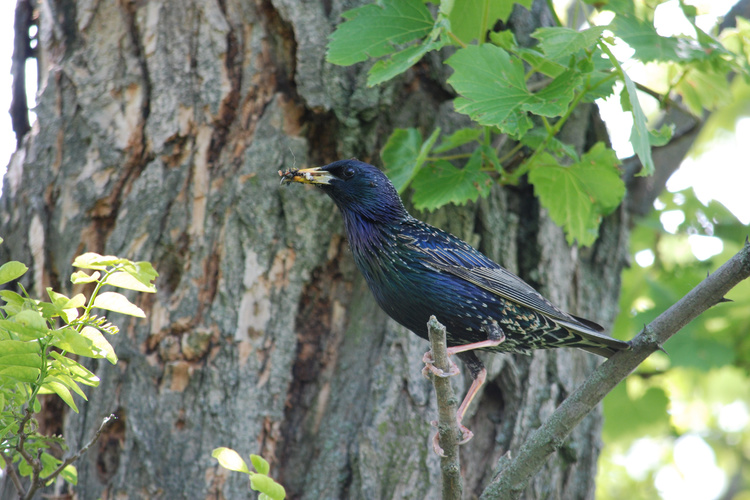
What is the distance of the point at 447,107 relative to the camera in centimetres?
392

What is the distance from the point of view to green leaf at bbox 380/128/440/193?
137 inches

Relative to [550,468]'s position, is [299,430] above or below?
above

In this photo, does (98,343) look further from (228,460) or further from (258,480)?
(258,480)

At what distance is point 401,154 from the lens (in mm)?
3539

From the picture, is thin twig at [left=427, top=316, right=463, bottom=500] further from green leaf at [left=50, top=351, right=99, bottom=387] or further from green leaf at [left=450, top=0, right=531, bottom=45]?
green leaf at [left=450, top=0, right=531, bottom=45]

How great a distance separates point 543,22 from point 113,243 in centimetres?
285

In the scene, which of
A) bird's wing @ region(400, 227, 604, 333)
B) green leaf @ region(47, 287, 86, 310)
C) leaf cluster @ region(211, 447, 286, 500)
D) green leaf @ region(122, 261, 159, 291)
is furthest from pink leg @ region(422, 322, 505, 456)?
green leaf @ region(47, 287, 86, 310)

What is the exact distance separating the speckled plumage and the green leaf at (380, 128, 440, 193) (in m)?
0.11

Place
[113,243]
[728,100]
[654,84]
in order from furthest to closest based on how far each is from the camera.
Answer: [654,84]
[728,100]
[113,243]

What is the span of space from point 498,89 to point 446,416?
1.44 meters

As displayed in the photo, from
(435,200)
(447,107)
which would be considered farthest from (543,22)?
(435,200)

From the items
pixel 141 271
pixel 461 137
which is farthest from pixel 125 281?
pixel 461 137

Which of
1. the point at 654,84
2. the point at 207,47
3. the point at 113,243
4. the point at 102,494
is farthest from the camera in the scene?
the point at 654,84

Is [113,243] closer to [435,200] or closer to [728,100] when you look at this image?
[435,200]
